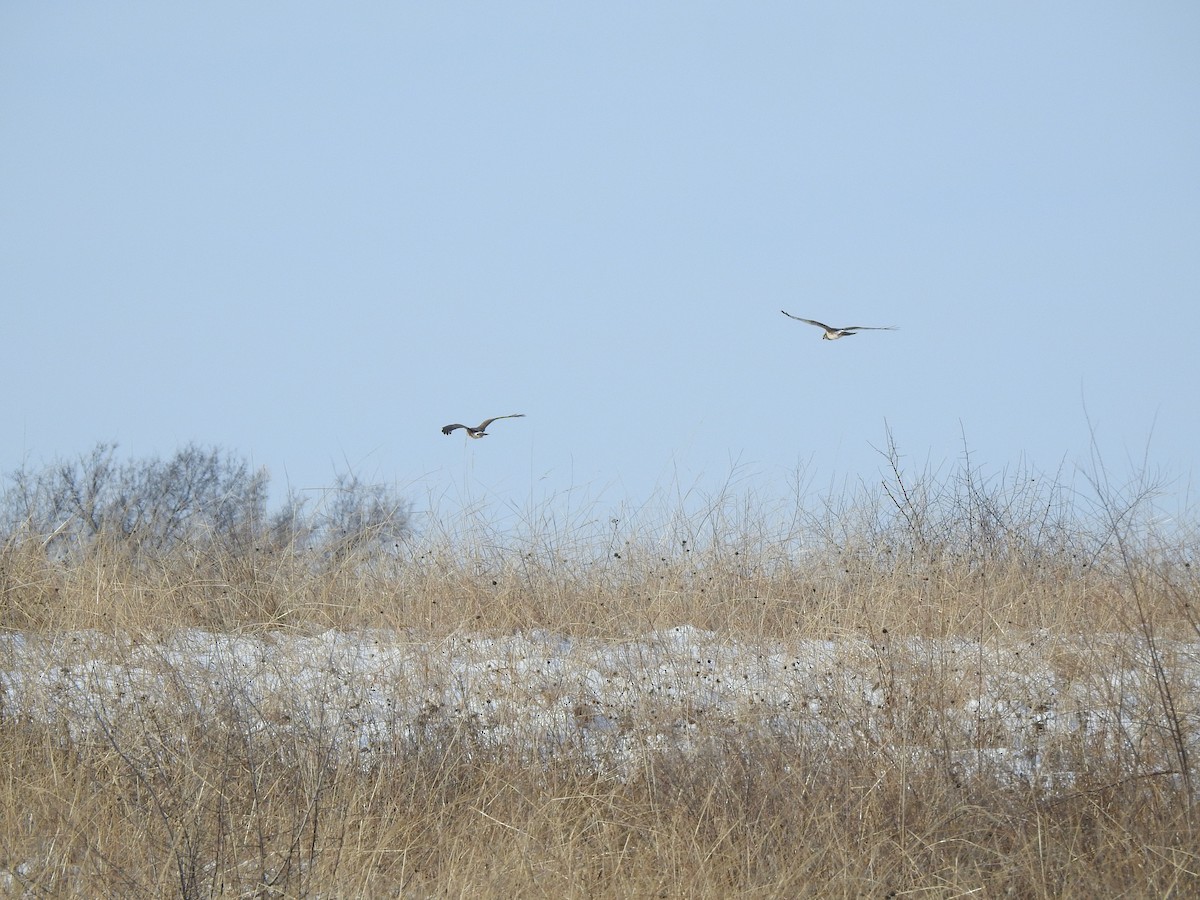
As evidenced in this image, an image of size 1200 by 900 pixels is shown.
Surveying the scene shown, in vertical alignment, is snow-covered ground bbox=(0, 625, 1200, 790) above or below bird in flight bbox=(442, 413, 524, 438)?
below

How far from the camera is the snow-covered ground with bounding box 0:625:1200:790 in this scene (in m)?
4.12

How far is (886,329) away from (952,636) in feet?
5.42

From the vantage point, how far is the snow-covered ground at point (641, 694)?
4125 mm

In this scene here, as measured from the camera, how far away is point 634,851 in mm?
3535

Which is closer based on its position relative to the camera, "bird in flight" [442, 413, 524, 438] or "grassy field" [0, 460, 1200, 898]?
"grassy field" [0, 460, 1200, 898]

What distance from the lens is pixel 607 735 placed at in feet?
14.3

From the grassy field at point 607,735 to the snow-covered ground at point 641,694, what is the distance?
0.02 m

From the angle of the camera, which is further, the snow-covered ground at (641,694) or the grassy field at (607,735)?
the snow-covered ground at (641,694)

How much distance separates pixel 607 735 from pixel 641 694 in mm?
246

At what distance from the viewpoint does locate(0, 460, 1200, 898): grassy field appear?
3.22m

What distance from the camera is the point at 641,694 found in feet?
14.8

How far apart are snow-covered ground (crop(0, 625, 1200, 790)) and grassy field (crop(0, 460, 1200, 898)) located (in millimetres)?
22

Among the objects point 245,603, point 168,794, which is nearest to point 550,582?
point 245,603

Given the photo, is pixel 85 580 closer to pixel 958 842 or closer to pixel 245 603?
pixel 245 603
